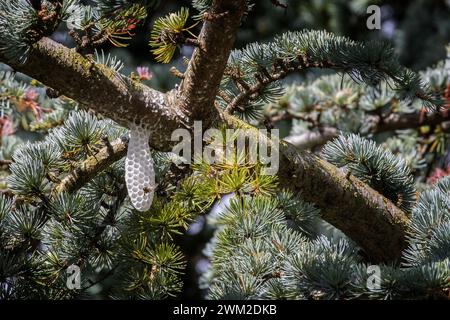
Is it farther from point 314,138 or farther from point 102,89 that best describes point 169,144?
point 314,138

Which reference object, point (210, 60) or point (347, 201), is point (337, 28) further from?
point (210, 60)

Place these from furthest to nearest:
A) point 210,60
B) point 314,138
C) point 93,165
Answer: point 314,138 → point 93,165 → point 210,60

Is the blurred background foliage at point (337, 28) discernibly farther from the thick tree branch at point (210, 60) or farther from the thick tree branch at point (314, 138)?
the thick tree branch at point (210, 60)

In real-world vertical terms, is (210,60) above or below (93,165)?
above

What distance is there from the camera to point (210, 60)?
0.87m

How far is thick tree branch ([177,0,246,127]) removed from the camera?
83cm

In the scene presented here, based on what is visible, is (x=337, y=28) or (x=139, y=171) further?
(x=337, y=28)

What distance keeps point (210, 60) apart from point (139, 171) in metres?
0.19

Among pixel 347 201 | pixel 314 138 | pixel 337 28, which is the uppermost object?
pixel 337 28

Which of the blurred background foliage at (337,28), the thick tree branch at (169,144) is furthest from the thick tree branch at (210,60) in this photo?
the blurred background foliage at (337,28)

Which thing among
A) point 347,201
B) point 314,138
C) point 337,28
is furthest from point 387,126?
point 337,28

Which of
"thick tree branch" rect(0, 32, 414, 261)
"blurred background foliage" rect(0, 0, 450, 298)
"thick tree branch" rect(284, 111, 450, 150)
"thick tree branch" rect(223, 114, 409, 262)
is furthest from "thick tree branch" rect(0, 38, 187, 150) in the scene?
"blurred background foliage" rect(0, 0, 450, 298)

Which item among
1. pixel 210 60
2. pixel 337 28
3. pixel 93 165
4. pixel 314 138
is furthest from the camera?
pixel 337 28

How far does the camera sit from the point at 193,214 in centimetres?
92
